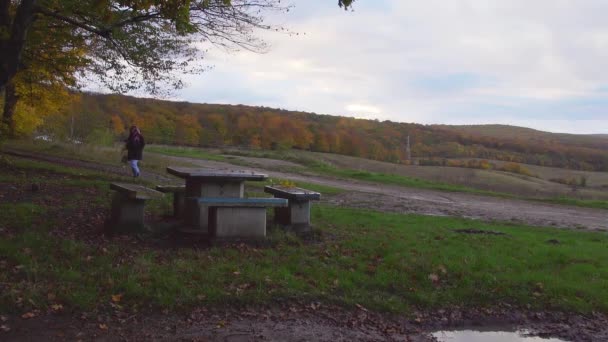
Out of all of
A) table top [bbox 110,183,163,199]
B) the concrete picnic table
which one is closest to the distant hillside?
the concrete picnic table

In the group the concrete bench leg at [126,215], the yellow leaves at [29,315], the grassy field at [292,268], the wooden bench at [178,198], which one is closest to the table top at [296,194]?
the grassy field at [292,268]

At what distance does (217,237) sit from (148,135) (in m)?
42.6

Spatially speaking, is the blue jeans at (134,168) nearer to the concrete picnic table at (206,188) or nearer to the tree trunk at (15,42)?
the tree trunk at (15,42)

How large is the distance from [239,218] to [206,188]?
0.98 meters

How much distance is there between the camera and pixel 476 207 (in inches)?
717

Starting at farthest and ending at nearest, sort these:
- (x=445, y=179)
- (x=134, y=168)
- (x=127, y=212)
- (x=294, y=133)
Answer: (x=294, y=133) → (x=445, y=179) → (x=134, y=168) → (x=127, y=212)

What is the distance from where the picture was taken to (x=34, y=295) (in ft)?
21.0

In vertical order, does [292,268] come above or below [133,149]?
below

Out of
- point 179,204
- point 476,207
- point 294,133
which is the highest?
point 294,133

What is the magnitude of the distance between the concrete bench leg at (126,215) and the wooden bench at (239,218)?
0.86m

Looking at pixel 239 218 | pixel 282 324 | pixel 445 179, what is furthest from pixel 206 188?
pixel 445 179

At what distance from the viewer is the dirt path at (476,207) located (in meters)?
15.7

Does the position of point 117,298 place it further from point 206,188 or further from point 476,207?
point 476,207

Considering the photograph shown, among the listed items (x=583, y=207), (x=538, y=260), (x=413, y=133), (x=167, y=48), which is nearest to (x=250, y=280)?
(x=538, y=260)
